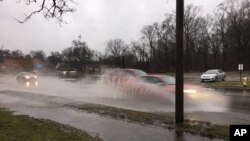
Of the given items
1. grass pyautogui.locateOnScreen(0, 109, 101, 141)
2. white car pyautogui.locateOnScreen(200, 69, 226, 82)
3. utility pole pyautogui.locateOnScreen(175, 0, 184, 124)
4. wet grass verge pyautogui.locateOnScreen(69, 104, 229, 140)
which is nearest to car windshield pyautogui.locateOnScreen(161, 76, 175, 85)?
wet grass verge pyautogui.locateOnScreen(69, 104, 229, 140)

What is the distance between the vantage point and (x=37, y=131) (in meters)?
11.0

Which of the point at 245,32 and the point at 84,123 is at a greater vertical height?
the point at 245,32

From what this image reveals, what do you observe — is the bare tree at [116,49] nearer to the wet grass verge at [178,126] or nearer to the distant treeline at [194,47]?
the distant treeline at [194,47]

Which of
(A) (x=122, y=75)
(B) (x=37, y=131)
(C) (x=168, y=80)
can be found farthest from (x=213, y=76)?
(B) (x=37, y=131)

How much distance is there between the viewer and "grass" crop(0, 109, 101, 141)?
9891 mm

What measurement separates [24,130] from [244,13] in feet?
296

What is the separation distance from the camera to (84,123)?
42.8 ft

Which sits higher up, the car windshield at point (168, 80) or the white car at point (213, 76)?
the car windshield at point (168, 80)

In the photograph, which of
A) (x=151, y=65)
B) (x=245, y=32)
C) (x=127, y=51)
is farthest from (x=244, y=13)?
(x=127, y=51)

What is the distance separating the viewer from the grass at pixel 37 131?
9891mm

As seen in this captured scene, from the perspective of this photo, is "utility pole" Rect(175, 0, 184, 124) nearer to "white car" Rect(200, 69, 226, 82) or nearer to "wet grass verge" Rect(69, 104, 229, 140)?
"wet grass verge" Rect(69, 104, 229, 140)

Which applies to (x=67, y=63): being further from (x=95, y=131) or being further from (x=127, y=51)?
(x=95, y=131)

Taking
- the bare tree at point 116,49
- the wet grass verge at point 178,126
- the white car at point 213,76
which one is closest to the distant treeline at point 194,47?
the bare tree at point 116,49

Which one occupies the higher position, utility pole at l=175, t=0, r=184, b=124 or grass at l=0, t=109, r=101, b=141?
utility pole at l=175, t=0, r=184, b=124
